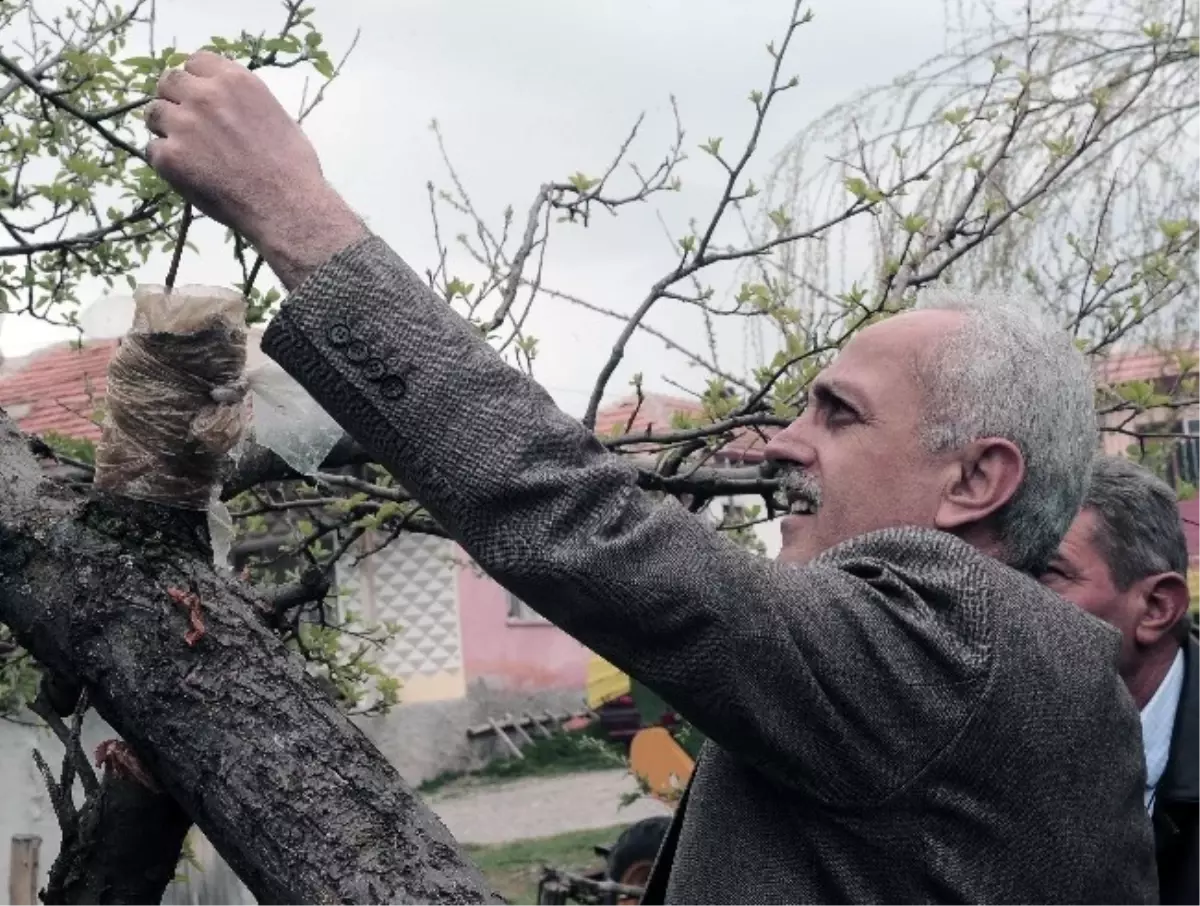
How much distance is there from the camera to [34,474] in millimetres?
1725

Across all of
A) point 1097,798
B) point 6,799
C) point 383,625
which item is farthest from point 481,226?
point 6,799

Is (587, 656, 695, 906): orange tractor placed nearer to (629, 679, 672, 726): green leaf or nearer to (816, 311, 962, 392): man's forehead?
(629, 679, 672, 726): green leaf

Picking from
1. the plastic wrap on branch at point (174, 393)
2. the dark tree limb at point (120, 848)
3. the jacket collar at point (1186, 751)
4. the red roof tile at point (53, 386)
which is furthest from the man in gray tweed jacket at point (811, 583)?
the red roof tile at point (53, 386)

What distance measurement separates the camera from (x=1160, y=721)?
9.96ft

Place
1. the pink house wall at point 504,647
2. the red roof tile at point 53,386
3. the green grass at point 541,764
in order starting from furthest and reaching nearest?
the pink house wall at point 504,647, the green grass at point 541,764, the red roof tile at point 53,386

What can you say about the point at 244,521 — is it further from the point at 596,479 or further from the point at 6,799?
the point at 6,799

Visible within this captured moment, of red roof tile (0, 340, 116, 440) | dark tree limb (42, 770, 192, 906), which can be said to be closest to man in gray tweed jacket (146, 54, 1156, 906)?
dark tree limb (42, 770, 192, 906)

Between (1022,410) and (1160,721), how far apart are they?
167 cm

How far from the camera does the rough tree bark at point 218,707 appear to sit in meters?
1.43

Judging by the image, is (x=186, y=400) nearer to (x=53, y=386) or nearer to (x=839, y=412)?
(x=839, y=412)

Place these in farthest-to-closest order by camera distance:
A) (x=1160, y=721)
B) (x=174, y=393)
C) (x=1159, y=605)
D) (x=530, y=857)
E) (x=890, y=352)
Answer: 1. (x=530, y=857)
2. (x=1159, y=605)
3. (x=1160, y=721)
4. (x=890, y=352)
5. (x=174, y=393)

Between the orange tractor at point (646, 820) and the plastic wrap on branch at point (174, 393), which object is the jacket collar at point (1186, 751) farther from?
the orange tractor at point (646, 820)

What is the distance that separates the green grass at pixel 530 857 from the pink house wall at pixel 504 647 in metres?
4.27

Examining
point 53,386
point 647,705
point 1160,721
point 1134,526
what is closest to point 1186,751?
point 1160,721
